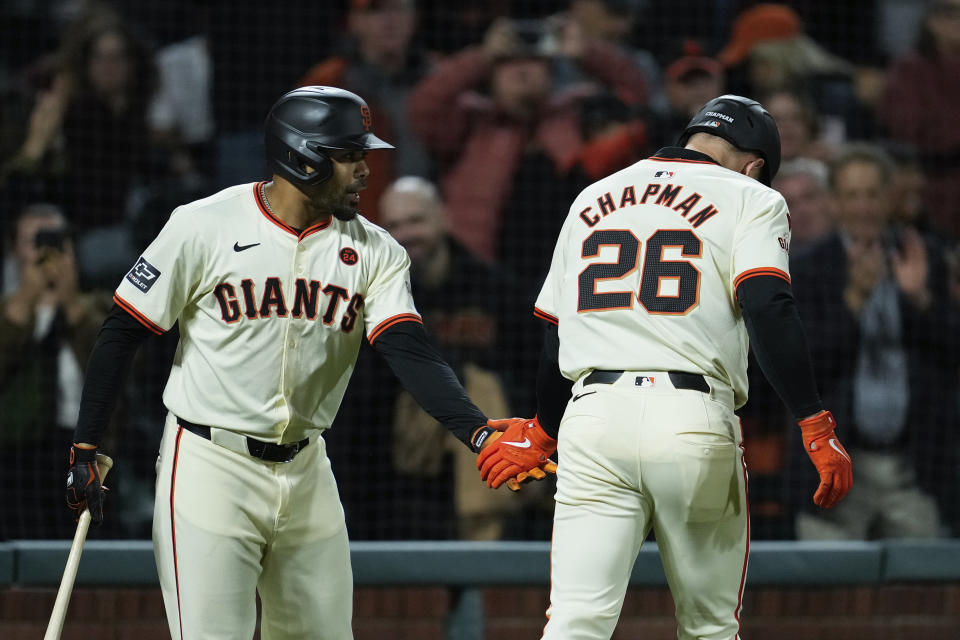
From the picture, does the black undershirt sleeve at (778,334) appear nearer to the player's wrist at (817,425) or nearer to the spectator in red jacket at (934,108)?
the player's wrist at (817,425)

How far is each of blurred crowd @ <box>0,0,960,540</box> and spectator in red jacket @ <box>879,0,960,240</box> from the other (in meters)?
0.01


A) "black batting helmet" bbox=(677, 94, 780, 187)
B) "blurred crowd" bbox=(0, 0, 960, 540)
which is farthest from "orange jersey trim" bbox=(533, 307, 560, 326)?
"blurred crowd" bbox=(0, 0, 960, 540)

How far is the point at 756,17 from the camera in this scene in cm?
624

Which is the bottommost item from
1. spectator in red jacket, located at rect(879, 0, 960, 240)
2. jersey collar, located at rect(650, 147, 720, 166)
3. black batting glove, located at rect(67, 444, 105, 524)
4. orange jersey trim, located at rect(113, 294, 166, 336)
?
black batting glove, located at rect(67, 444, 105, 524)

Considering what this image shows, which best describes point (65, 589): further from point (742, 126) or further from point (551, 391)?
point (742, 126)

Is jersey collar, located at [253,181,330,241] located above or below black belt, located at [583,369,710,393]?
above

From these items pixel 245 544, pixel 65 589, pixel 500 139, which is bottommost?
pixel 65 589

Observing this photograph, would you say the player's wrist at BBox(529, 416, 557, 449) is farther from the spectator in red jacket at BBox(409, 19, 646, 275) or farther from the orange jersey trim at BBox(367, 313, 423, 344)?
the spectator in red jacket at BBox(409, 19, 646, 275)

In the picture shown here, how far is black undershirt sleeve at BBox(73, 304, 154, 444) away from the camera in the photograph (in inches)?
117

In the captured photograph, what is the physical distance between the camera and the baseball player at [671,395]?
115 inches

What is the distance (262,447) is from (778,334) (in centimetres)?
116

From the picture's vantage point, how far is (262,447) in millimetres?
2984

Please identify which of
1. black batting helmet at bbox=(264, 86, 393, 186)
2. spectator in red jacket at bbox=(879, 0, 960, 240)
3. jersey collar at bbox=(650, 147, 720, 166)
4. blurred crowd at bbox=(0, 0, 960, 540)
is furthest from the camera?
spectator in red jacket at bbox=(879, 0, 960, 240)

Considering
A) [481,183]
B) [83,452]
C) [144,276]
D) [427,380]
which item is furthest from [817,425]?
[481,183]
